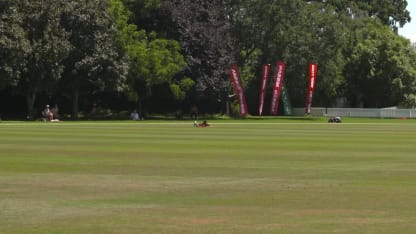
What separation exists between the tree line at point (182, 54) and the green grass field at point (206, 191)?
42116 mm

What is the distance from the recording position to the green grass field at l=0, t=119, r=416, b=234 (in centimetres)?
1136


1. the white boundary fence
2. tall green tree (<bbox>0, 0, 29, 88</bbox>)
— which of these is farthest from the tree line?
the white boundary fence

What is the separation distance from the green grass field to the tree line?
42.1 m

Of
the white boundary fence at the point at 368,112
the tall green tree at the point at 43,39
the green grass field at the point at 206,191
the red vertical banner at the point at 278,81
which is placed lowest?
the green grass field at the point at 206,191

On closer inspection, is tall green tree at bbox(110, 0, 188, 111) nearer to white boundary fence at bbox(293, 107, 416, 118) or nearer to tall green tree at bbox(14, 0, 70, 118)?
tall green tree at bbox(14, 0, 70, 118)

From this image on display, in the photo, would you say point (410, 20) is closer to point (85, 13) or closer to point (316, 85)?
point (316, 85)

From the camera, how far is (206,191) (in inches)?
598

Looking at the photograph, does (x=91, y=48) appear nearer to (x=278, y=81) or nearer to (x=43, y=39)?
(x=43, y=39)

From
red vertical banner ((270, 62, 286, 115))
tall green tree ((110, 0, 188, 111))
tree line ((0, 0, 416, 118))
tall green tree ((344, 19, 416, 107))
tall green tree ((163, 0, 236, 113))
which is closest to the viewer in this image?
tree line ((0, 0, 416, 118))

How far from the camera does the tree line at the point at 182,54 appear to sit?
220 feet

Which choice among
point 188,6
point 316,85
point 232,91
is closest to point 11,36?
point 188,6

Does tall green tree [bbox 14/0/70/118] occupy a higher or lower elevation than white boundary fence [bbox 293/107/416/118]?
higher

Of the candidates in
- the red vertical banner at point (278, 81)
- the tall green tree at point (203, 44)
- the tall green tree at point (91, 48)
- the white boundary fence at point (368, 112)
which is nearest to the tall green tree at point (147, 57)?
the tall green tree at point (203, 44)

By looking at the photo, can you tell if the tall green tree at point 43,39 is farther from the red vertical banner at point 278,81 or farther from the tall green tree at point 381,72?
the tall green tree at point 381,72
